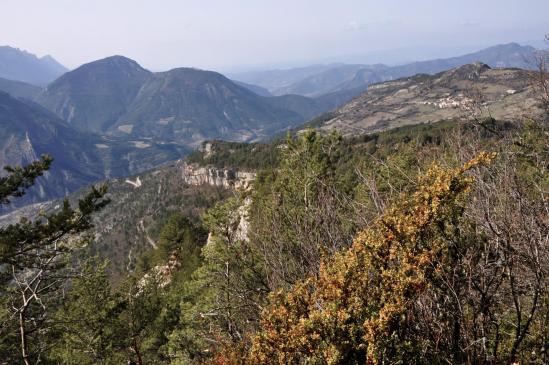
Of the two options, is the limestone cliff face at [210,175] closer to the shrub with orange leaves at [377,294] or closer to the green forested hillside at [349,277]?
the green forested hillside at [349,277]

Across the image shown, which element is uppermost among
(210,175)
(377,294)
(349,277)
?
(349,277)

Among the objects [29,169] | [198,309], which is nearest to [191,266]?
[198,309]

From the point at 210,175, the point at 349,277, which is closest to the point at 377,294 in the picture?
the point at 349,277

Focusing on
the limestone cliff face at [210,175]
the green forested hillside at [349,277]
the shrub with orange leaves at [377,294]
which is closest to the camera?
the shrub with orange leaves at [377,294]

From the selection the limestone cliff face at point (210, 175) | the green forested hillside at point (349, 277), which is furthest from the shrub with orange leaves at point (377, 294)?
the limestone cliff face at point (210, 175)

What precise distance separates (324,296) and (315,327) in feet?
2.15

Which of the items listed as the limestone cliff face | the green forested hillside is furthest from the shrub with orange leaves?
the limestone cliff face

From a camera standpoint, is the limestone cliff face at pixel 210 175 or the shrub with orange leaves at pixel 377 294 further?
the limestone cliff face at pixel 210 175

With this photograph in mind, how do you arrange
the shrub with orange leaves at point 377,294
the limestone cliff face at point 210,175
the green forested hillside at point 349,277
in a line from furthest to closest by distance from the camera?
the limestone cliff face at point 210,175, the green forested hillside at point 349,277, the shrub with orange leaves at point 377,294

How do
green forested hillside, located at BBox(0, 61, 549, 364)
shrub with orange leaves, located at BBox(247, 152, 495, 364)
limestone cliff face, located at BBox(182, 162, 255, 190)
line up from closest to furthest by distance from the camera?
shrub with orange leaves, located at BBox(247, 152, 495, 364)
green forested hillside, located at BBox(0, 61, 549, 364)
limestone cliff face, located at BBox(182, 162, 255, 190)

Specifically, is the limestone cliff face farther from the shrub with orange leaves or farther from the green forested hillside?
the shrub with orange leaves

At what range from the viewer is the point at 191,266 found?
4328cm

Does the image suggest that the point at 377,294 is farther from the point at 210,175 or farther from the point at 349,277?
the point at 210,175

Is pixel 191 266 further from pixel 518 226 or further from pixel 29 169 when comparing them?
pixel 518 226
